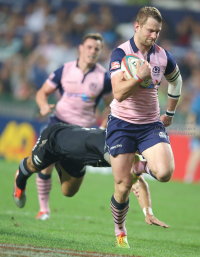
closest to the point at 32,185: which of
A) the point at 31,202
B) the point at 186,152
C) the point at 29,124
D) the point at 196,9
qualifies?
the point at 31,202

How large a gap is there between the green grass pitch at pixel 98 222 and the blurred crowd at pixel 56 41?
470cm

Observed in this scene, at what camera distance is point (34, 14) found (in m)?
18.0

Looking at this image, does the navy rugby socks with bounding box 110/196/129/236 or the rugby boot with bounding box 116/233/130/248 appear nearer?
the rugby boot with bounding box 116/233/130/248

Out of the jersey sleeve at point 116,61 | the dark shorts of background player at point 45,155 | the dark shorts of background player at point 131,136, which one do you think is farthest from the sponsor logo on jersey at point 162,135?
the dark shorts of background player at point 45,155

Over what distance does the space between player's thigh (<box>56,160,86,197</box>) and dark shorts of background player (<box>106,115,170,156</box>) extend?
1.09m

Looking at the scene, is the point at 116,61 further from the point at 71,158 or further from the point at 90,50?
the point at 90,50

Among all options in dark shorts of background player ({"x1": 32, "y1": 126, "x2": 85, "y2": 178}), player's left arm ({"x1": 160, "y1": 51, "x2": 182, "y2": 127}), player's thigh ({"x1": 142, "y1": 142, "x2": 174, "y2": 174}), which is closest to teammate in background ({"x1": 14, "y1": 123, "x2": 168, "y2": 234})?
dark shorts of background player ({"x1": 32, "y1": 126, "x2": 85, "y2": 178})

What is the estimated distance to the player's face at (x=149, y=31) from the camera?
488cm

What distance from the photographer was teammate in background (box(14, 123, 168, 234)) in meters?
5.47

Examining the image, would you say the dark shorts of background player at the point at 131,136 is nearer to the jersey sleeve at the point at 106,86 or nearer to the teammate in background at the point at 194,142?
the jersey sleeve at the point at 106,86

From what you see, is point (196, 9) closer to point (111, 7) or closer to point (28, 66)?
point (111, 7)

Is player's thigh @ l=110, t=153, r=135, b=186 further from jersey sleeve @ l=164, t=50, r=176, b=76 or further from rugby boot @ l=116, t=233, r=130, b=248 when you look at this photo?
jersey sleeve @ l=164, t=50, r=176, b=76

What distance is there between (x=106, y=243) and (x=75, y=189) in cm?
135

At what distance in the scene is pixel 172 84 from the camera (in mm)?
5590
